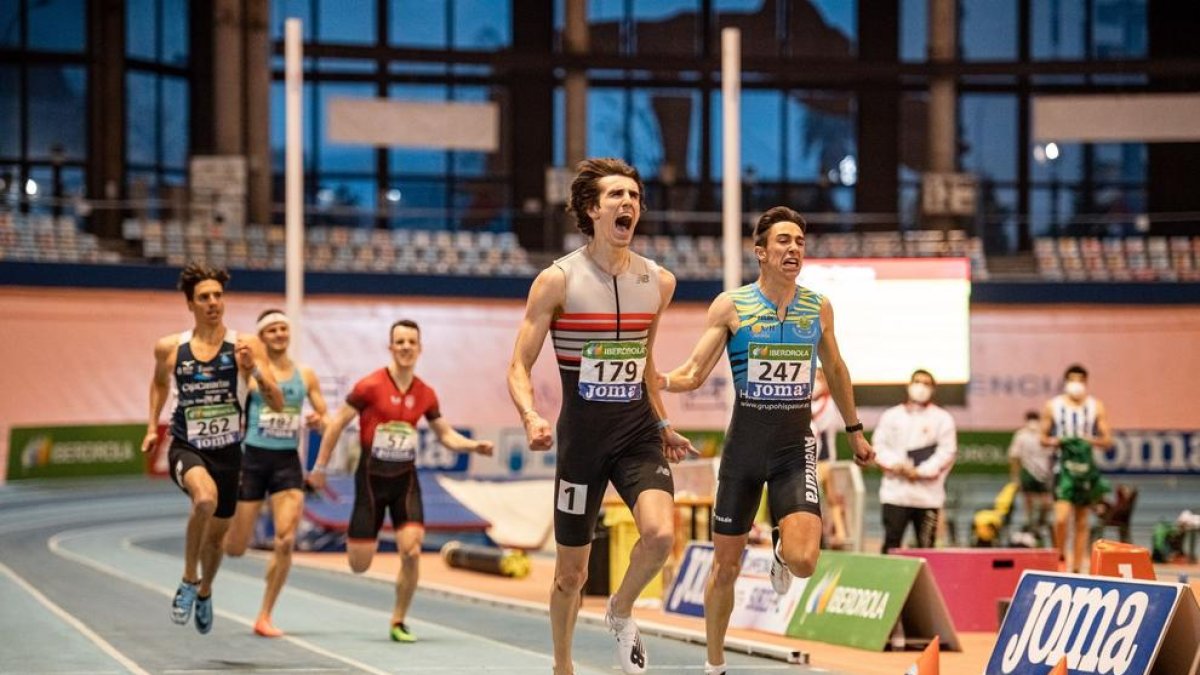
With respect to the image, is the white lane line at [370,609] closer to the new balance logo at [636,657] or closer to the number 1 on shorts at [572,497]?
the new balance logo at [636,657]

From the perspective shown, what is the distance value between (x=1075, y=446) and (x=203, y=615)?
9214mm

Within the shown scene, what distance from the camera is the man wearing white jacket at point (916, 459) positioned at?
607 inches

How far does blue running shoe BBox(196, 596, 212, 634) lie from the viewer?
11344 mm

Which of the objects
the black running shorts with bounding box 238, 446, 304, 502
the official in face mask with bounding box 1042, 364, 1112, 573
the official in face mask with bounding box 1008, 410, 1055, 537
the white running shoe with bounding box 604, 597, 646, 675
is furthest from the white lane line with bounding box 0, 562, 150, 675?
the official in face mask with bounding box 1008, 410, 1055, 537

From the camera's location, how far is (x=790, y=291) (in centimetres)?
899

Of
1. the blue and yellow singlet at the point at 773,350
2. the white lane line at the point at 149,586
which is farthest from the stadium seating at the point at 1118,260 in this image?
the blue and yellow singlet at the point at 773,350

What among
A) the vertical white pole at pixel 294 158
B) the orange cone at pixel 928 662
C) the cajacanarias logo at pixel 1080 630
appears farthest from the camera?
the vertical white pole at pixel 294 158

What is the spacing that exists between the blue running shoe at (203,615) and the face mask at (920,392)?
22.9 feet

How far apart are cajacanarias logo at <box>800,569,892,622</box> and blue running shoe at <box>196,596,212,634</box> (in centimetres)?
430

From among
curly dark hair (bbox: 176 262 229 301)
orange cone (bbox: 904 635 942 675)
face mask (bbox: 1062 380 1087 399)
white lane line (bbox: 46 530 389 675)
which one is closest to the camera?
orange cone (bbox: 904 635 942 675)

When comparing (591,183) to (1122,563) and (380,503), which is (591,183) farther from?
(380,503)

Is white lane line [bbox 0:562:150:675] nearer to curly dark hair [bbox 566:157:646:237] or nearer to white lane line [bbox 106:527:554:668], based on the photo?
white lane line [bbox 106:527:554:668]

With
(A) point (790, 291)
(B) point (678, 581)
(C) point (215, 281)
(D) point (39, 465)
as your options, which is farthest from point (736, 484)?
(D) point (39, 465)

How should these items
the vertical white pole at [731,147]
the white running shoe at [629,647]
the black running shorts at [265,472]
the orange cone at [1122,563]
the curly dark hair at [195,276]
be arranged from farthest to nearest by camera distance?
the vertical white pole at [731,147]
the black running shorts at [265,472]
the curly dark hair at [195,276]
the orange cone at [1122,563]
the white running shoe at [629,647]
